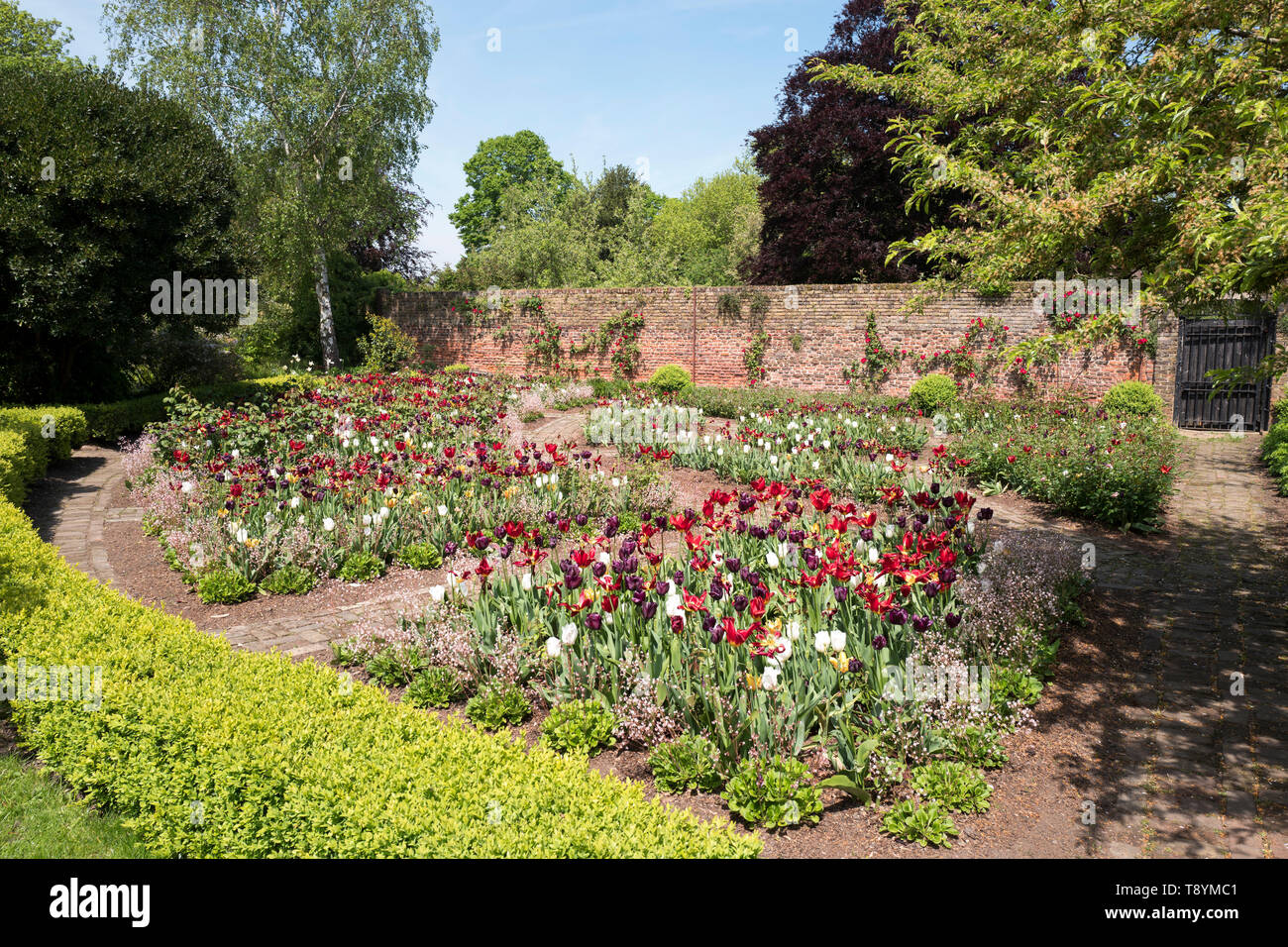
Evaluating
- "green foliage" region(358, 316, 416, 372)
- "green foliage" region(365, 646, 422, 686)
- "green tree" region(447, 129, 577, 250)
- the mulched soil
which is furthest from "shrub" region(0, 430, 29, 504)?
"green tree" region(447, 129, 577, 250)

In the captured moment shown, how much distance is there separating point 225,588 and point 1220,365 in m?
17.3

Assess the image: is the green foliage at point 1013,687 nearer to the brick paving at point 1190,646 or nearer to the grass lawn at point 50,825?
the brick paving at point 1190,646

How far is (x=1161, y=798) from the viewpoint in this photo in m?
3.74

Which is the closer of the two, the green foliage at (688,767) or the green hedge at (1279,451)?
the green foliage at (688,767)

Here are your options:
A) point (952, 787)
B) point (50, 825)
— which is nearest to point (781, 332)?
point (952, 787)

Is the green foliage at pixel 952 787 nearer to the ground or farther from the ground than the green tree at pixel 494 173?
nearer to the ground

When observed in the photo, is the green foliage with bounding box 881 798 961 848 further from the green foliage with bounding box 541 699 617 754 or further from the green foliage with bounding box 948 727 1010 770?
the green foliage with bounding box 541 699 617 754

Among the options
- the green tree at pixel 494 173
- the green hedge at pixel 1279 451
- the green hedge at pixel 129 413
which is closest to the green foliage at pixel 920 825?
the green hedge at pixel 1279 451

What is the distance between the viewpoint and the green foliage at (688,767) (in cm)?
373

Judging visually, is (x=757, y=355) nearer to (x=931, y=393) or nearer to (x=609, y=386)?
(x=609, y=386)

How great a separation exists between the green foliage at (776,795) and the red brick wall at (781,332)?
1319 cm

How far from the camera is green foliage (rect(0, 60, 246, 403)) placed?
11.5 metres

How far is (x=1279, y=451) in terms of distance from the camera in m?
10.7
